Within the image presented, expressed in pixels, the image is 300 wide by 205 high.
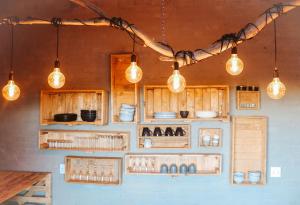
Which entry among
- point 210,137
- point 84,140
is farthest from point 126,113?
point 210,137

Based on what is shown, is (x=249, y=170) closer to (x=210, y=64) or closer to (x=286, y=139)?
(x=286, y=139)

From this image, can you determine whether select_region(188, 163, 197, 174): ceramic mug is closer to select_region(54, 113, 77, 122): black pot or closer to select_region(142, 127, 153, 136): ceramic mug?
select_region(142, 127, 153, 136): ceramic mug

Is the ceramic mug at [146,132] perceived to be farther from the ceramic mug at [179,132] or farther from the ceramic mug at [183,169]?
the ceramic mug at [183,169]

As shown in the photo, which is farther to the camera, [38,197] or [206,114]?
[38,197]

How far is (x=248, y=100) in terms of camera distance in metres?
4.29

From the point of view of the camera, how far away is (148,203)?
14.5 ft

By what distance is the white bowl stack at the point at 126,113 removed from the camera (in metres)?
4.23

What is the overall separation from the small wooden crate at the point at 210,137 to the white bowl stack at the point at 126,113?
90cm

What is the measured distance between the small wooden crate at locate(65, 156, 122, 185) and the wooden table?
0.28 metres

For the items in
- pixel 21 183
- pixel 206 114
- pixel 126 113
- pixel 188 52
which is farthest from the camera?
pixel 126 113

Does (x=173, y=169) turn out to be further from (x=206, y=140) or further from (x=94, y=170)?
(x=94, y=170)

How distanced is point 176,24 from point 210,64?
26.9 inches

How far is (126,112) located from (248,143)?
5.18 ft

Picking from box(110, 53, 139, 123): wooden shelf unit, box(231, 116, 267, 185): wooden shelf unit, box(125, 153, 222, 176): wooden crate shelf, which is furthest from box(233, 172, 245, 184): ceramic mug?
box(110, 53, 139, 123): wooden shelf unit
